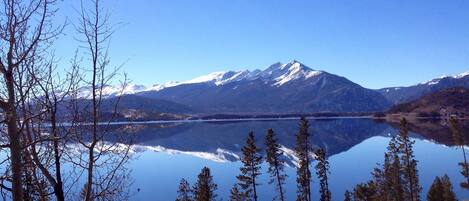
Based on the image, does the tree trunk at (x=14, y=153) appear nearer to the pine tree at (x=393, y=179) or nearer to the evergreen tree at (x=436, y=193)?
the evergreen tree at (x=436, y=193)

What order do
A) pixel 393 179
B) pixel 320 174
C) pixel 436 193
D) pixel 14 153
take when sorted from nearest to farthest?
pixel 14 153
pixel 320 174
pixel 436 193
pixel 393 179

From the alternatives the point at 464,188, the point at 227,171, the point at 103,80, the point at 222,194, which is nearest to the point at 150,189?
the point at 222,194

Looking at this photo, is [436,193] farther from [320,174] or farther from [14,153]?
[14,153]

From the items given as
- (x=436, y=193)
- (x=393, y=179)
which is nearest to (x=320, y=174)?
(x=393, y=179)

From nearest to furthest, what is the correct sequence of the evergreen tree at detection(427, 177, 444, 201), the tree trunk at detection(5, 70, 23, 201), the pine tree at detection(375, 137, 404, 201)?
the tree trunk at detection(5, 70, 23, 201) → the evergreen tree at detection(427, 177, 444, 201) → the pine tree at detection(375, 137, 404, 201)

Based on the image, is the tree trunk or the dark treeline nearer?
the tree trunk

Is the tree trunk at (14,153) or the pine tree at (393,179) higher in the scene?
the tree trunk at (14,153)

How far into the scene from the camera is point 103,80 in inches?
361

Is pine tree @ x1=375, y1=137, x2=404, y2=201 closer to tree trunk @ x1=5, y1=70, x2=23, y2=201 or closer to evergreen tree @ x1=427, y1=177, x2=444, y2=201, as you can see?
evergreen tree @ x1=427, y1=177, x2=444, y2=201

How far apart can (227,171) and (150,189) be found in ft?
118

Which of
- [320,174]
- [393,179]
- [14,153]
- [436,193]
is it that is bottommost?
[436,193]

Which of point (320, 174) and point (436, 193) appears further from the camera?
point (436, 193)

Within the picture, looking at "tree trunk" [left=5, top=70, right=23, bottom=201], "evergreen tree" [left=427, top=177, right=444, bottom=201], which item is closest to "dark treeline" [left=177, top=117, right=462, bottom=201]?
"evergreen tree" [left=427, top=177, right=444, bottom=201]

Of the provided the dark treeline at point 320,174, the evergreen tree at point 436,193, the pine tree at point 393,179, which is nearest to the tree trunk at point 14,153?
the dark treeline at point 320,174
